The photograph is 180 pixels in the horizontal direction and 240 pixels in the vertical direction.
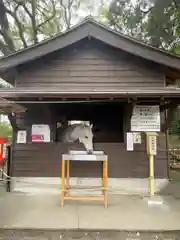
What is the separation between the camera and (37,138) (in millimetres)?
7527

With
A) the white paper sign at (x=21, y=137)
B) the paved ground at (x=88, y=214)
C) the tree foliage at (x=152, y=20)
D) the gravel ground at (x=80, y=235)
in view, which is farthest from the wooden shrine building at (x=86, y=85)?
the tree foliage at (x=152, y=20)

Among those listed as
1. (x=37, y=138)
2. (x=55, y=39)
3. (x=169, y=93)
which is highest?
(x=55, y=39)

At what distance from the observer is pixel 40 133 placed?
298 inches

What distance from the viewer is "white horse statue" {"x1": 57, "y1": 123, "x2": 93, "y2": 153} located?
733cm

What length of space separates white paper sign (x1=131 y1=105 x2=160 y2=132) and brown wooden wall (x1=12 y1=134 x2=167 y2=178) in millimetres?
383

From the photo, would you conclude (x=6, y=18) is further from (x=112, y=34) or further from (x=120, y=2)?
(x=112, y=34)

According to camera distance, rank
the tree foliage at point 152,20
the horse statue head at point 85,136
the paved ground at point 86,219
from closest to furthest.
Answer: the paved ground at point 86,219
the horse statue head at point 85,136
the tree foliage at point 152,20

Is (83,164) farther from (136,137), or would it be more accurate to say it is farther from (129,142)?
(136,137)

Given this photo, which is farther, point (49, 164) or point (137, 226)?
point (49, 164)

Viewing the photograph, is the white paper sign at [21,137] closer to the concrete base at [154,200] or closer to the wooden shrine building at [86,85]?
the wooden shrine building at [86,85]

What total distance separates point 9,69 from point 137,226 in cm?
515

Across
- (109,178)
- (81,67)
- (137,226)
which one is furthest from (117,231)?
(81,67)

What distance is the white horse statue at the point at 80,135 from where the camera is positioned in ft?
24.1

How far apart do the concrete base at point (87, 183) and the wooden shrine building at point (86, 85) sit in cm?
2
